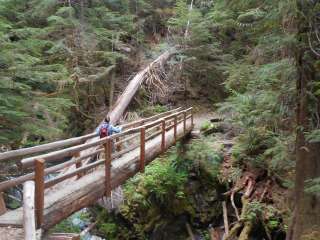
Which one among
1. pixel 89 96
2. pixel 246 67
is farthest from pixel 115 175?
pixel 89 96

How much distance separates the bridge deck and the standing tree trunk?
11.9 ft

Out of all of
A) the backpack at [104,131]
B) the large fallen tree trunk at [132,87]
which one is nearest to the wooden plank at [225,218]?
the backpack at [104,131]

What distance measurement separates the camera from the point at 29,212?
489 cm

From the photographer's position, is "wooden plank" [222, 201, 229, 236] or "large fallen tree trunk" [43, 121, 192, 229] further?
"wooden plank" [222, 201, 229, 236]

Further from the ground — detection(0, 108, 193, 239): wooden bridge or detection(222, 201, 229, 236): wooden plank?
detection(0, 108, 193, 239): wooden bridge

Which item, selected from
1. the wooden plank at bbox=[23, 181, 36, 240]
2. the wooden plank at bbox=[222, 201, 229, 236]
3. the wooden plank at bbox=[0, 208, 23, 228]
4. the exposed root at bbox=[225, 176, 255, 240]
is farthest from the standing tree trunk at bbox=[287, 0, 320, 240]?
the wooden plank at bbox=[0, 208, 23, 228]

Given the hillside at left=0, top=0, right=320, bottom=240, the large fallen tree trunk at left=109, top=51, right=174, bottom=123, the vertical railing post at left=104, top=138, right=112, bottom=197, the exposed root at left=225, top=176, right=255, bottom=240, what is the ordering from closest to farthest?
the vertical railing post at left=104, top=138, right=112, bottom=197
the hillside at left=0, top=0, right=320, bottom=240
the exposed root at left=225, top=176, right=255, bottom=240
the large fallen tree trunk at left=109, top=51, right=174, bottom=123

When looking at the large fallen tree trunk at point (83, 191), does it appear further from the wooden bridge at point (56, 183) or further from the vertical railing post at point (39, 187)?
the vertical railing post at point (39, 187)

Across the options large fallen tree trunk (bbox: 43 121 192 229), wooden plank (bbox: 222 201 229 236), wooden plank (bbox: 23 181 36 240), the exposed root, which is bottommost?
wooden plank (bbox: 222 201 229 236)

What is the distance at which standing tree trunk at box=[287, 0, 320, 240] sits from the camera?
25.6 feet

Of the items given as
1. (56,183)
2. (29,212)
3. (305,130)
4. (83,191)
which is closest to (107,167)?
(83,191)

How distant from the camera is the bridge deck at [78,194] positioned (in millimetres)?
5816

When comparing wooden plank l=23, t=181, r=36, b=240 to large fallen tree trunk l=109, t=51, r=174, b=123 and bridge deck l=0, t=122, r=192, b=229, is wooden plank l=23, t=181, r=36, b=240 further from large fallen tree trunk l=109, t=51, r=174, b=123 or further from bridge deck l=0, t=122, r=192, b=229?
Result: large fallen tree trunk l=109, t=51, r=174, b=123

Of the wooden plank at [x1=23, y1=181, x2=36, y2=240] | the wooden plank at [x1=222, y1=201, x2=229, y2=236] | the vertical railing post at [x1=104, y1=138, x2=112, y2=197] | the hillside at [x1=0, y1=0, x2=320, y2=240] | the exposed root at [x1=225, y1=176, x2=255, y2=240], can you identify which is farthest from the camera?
the wooden plank at [x1=222, y1=201, x2=229, y2=236]
